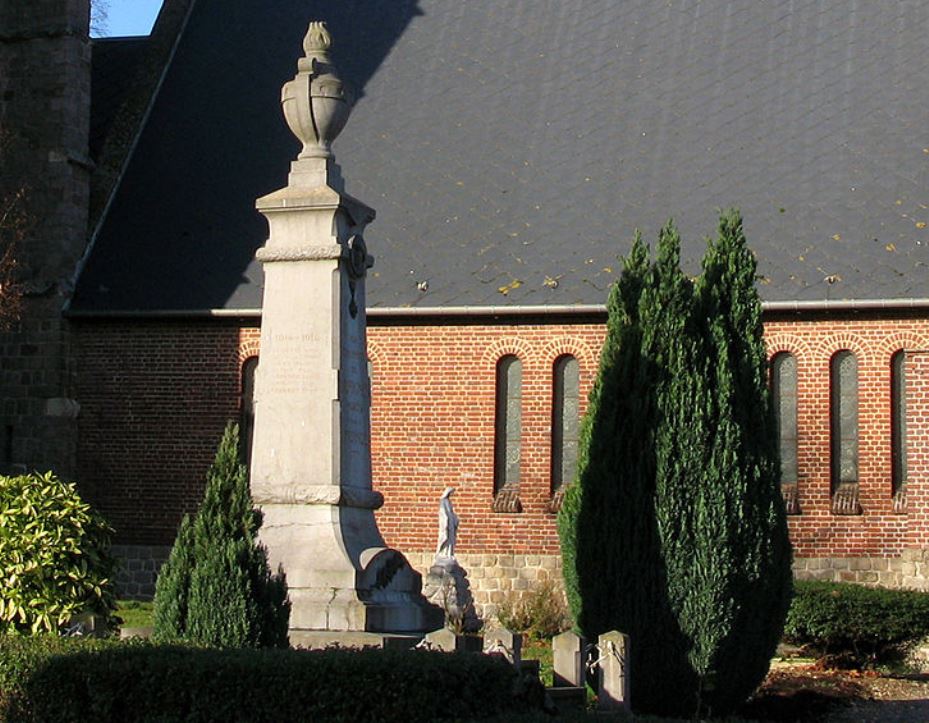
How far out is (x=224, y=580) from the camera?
1123cm

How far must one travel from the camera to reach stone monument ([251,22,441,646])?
12.2 metres

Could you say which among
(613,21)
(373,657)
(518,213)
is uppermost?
(613,21)

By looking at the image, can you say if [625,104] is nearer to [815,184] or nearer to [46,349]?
[815,184]

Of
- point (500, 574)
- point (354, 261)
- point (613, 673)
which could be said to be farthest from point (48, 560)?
point (500, 574)

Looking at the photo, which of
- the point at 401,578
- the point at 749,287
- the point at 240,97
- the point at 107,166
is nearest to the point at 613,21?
the point at 240,97

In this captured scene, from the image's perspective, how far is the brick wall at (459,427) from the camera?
20984 millimetres

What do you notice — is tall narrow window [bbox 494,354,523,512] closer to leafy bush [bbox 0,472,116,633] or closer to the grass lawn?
the grass lawn

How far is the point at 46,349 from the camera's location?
23344 millimetres

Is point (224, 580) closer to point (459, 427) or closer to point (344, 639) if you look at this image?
point (344, 639)

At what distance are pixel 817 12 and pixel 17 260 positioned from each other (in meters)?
12.1

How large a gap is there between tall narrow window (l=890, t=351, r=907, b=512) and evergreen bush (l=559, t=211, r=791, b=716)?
6.46m

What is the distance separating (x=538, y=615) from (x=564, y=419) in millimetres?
2762

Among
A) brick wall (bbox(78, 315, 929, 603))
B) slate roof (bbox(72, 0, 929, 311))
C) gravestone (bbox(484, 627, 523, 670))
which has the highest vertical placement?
slate roof (bbox(72, 0, 929, 311))

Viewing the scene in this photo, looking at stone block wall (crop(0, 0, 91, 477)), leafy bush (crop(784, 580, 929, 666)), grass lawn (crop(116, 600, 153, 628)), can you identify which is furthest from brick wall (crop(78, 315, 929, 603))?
leafy bush (crop(784, 580, 929, 666))
